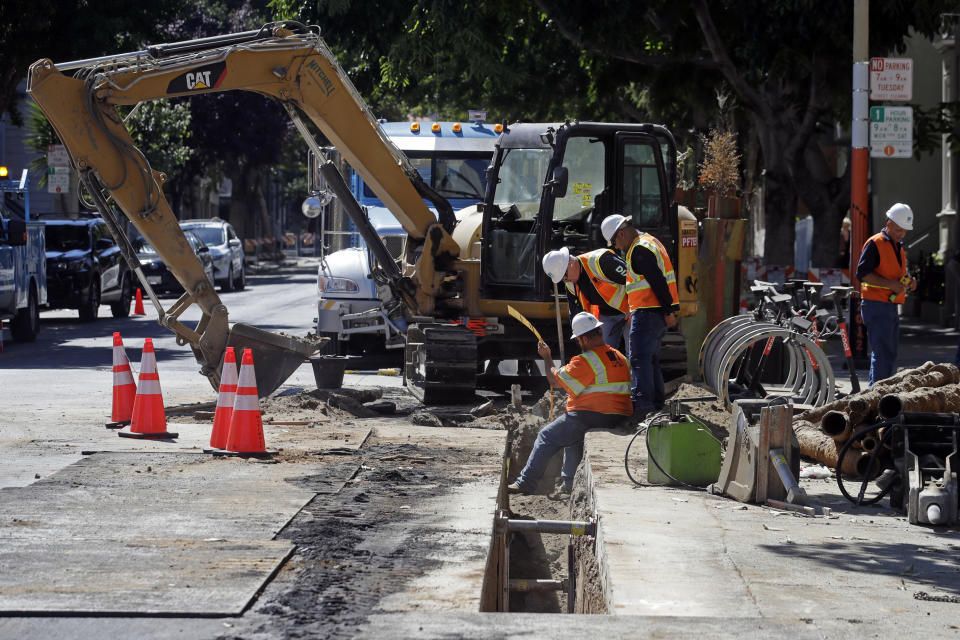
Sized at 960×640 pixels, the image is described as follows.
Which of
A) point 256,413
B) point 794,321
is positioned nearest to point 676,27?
point 794,321

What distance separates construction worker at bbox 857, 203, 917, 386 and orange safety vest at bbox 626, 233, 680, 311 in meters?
2.20

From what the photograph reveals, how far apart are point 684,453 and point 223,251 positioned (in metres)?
27.6

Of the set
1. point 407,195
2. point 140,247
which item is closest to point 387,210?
point 407,195

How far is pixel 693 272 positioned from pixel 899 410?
571 cm

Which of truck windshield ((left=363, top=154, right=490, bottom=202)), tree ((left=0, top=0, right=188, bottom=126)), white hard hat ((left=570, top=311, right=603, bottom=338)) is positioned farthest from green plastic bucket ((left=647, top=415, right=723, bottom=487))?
tree ((left=0, top=0, right=188, bottom=126))

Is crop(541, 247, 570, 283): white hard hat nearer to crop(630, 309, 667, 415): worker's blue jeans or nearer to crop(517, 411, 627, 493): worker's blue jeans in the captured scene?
crop(630, 309, 667, 415): worker's blue jeans

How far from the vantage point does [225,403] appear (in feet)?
35.9

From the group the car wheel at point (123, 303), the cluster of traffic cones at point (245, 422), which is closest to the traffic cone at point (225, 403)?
the cluster of traffic cones at point (245, 422)

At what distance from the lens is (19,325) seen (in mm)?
21688

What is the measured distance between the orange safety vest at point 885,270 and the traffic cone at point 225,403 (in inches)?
225

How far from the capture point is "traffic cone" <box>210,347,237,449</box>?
35.5ft

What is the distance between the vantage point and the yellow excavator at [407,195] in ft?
42.2

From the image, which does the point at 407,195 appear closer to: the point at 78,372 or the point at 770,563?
the point at 78,372

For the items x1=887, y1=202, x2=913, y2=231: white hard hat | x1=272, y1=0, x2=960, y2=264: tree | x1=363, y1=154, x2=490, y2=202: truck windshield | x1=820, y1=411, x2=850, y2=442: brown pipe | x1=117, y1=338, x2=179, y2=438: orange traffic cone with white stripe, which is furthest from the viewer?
x1=272, y1=0, x2=960, y2=264: tree
